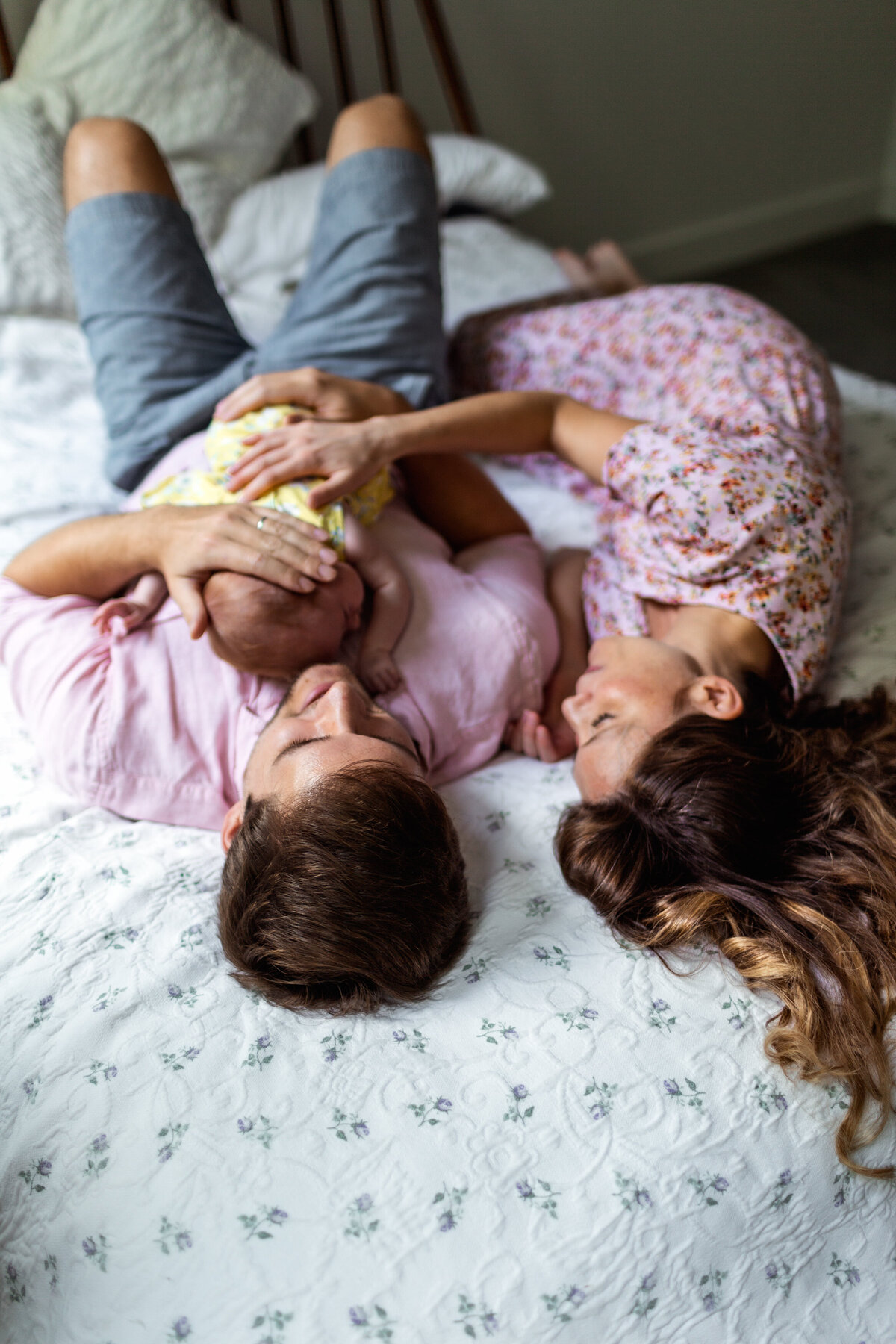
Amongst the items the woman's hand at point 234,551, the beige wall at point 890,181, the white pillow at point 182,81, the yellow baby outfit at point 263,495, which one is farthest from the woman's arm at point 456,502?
the beige wall at point 890,181

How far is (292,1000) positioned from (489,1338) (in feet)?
1.05

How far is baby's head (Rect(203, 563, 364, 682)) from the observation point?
3.87 feet

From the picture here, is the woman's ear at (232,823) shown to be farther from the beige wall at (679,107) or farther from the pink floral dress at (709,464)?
the beige wall at (679,107)

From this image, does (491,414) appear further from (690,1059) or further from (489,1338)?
(489,1338)

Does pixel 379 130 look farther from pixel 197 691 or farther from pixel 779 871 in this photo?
pixel 779 871

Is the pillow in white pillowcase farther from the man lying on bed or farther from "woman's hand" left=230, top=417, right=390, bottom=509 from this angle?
"woman's hand" left=230, top=417, right=390, bottom=509

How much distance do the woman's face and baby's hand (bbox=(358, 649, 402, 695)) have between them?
21cm

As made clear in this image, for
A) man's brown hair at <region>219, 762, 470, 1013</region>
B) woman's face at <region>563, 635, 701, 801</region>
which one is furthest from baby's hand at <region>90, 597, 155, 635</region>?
woman's face at <region>563, 635, 701, 801</region>

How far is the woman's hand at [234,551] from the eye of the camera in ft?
3.91

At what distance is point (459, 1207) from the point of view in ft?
2.67

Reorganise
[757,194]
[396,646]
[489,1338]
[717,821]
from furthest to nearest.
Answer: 1. [757,194]
2. [396,646]
3. [717,821]
4. [489,1338]

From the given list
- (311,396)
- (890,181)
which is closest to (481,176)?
(311,396)

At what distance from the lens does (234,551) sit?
3.97ft

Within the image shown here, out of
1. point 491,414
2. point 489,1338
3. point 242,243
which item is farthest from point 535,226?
point 489,1338
